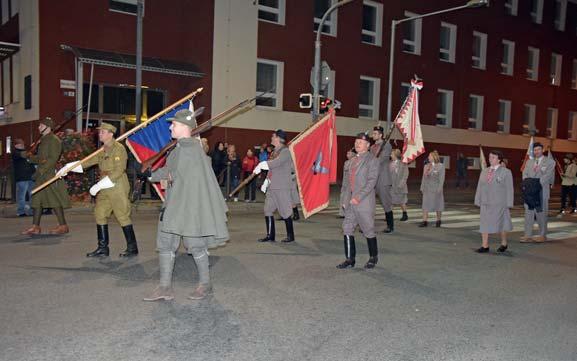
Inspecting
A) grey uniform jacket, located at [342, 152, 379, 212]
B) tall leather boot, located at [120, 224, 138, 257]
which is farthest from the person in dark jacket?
grey uniform jacket, located at [342, 152, 379, 212]

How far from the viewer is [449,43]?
31.2 metres

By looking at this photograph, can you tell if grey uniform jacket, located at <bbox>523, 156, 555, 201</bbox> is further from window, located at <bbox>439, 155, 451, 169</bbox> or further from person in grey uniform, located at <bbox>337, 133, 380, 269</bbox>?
window, located at <bbox>439, 155, 451, 169</bbox>

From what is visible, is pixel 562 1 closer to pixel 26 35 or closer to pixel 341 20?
pixel 341 20

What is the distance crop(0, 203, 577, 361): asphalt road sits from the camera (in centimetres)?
451

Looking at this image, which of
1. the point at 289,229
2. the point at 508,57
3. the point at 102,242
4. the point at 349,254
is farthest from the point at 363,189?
the point at 508,57

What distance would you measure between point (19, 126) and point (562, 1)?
34.2m

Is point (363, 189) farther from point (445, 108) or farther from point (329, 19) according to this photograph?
point (445, 108)

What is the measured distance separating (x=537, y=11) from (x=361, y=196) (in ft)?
111

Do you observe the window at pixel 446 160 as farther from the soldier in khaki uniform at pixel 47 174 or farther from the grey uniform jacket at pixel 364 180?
the soldier in khaki uniform at pixel 47 174

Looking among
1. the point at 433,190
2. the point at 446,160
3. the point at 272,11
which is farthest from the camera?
the point at 446,160

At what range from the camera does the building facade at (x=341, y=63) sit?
824 inches

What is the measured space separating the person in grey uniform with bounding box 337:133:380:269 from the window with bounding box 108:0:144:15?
1672 centimetres

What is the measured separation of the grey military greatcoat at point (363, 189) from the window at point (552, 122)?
109ft

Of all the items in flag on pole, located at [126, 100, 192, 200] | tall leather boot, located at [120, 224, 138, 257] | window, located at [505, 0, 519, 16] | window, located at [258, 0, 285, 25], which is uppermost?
window, located at [505, 0, 519, 16]
